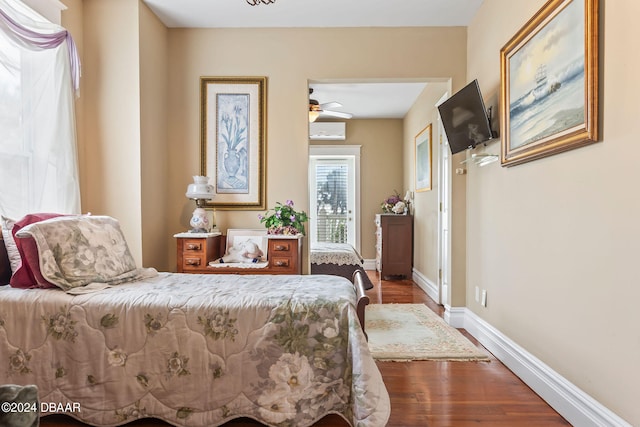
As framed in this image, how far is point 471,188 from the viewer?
3293 millimetres

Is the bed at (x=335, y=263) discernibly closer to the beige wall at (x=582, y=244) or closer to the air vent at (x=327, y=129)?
the beige wall at (x=582, y=244)

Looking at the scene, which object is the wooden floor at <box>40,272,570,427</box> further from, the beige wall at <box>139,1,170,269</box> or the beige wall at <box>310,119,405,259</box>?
the beige wall at <box>310,119,405,259</box>

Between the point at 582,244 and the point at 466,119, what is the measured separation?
1.47 metres

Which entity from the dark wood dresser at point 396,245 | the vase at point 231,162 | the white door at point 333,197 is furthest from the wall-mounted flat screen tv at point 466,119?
the white door at point 333,197

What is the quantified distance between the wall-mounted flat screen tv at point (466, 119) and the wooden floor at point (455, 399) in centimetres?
171

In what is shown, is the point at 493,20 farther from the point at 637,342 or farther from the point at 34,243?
the point at 34,243

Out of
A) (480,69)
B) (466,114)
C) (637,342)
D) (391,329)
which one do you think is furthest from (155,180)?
(637,342)

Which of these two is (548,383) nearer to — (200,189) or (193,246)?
(193,246)

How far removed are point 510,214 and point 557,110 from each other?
2.75 feet

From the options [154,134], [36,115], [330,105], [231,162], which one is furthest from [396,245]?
[36,115]

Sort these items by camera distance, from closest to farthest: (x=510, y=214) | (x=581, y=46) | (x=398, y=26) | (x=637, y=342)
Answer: (x=637, y=342) < (x=581, y=46) < (x=510, y=214) < (x=398, y=26)

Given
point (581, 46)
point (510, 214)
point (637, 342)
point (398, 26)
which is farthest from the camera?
point (398, 26)

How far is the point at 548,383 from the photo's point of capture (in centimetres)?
205

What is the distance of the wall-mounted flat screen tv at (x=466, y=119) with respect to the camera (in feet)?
8.96
